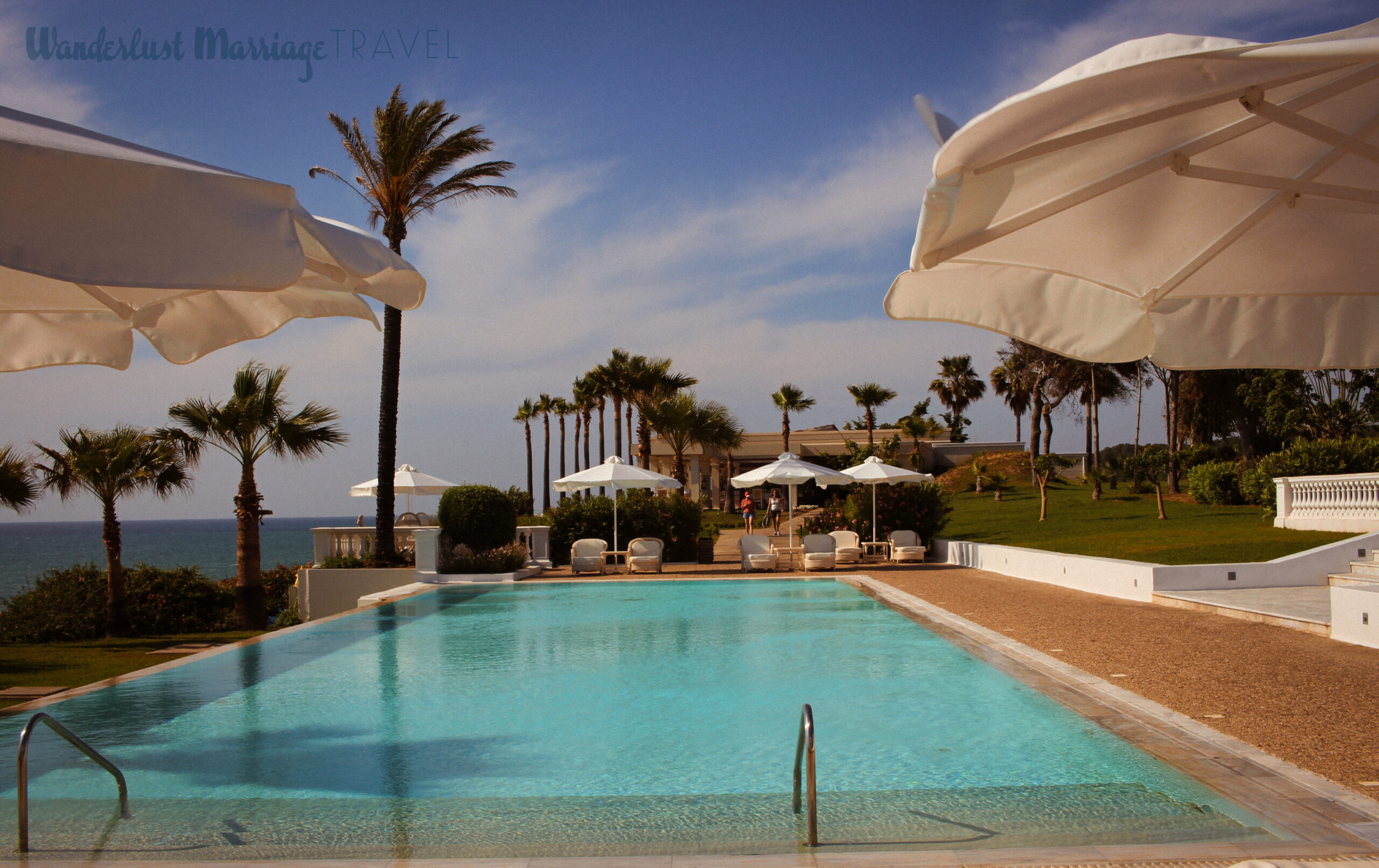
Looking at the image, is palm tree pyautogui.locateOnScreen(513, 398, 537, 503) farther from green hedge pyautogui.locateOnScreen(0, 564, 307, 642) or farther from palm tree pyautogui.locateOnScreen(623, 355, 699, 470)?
green hedge pyautogui.locateOnScreen(0, 564, 307, 642)

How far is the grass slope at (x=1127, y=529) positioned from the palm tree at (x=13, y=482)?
18909 millimetres

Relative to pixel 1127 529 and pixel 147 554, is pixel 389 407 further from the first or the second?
pixel 147 554

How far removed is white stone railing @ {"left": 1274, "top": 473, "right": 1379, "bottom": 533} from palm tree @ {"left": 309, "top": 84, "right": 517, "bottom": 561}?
19395mm

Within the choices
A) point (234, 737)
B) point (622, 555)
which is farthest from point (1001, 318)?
point (622, 555)

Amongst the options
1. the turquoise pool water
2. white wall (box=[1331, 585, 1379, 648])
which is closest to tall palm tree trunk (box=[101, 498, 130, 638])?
the turquoise pool water

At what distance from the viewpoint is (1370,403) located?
31.2 metres

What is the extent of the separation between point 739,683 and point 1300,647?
5.31 meters

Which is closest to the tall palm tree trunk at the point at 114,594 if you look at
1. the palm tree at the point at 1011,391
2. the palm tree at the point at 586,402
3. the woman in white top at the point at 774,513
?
the woman in white top at the point at 774,513

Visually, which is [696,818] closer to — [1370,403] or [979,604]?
[979,604]

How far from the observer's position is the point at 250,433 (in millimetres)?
17969

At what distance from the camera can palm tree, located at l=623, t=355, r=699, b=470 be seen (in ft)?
124

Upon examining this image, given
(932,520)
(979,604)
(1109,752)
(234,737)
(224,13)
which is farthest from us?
(932,520)

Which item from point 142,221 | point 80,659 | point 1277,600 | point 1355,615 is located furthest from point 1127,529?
point 142,221

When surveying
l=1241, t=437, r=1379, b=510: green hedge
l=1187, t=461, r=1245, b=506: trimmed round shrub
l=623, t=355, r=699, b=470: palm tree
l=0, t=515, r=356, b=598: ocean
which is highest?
l=623, t=355, r=699, b=470: palm tree
